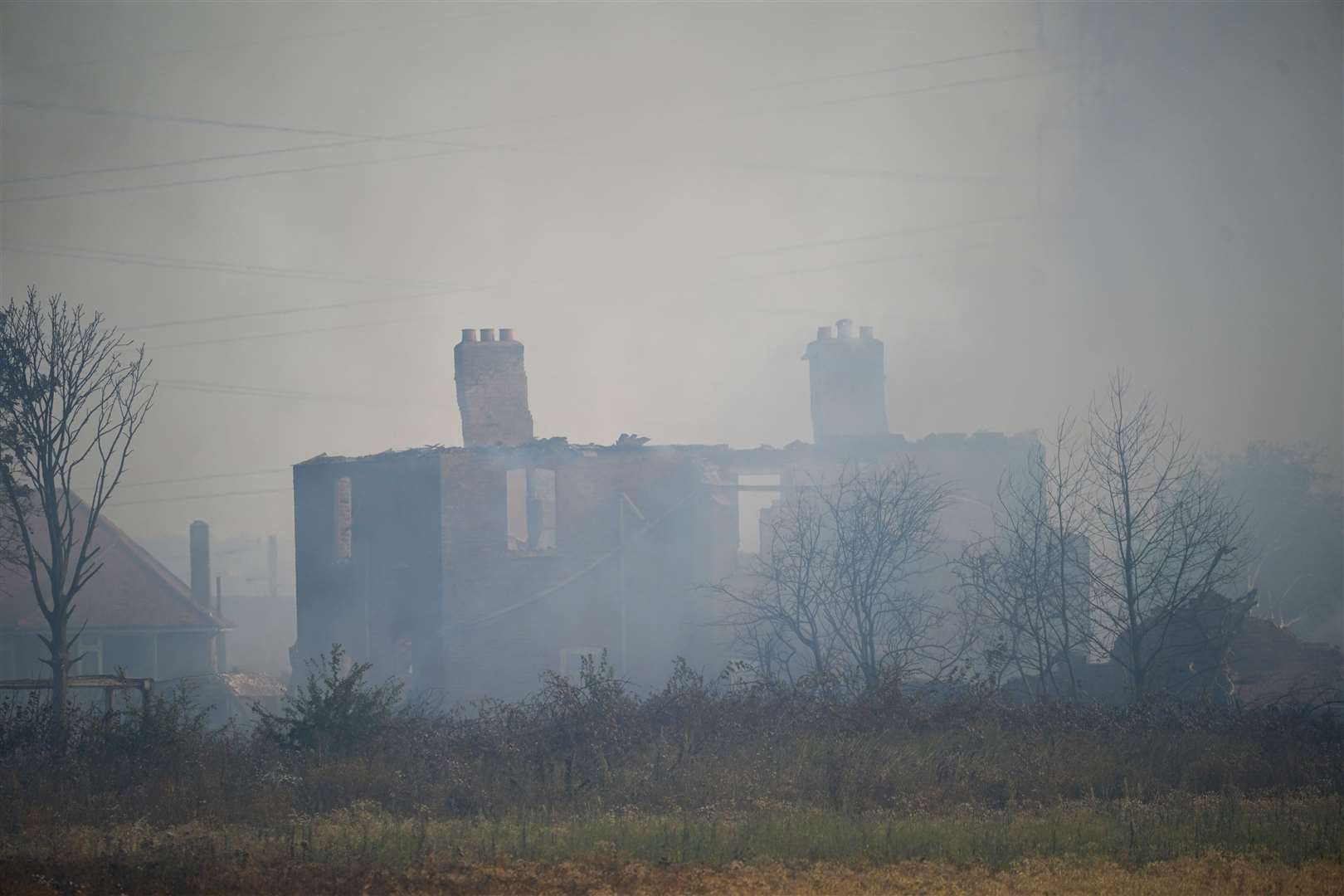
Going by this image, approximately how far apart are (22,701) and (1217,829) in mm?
29889

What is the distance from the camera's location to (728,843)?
9367 millimetres

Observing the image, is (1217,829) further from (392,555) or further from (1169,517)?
(392,555)

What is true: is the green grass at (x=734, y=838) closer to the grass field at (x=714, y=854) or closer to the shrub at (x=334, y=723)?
the grass field at (x=714, y=854)

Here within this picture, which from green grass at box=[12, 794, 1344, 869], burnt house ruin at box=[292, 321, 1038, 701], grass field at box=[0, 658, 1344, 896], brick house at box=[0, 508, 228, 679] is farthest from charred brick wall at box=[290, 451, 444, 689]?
green grass at box=[12, 794, 1344, 869]

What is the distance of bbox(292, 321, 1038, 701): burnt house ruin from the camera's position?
2909 centimetres

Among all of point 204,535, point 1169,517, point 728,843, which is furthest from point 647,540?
point 204,535

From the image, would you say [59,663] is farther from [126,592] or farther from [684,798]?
[126,592]

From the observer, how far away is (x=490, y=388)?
30359mm

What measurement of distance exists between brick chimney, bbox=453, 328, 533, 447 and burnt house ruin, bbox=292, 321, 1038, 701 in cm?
4

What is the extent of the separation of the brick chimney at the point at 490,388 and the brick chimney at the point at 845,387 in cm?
838

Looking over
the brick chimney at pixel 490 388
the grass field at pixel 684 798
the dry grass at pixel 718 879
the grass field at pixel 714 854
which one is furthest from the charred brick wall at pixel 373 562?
the dry grass at pixel 718 879

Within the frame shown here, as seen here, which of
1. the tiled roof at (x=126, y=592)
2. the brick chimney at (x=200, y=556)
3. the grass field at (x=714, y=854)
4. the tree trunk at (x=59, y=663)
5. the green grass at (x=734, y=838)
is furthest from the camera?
the brick chimney at (x=200, y=556)

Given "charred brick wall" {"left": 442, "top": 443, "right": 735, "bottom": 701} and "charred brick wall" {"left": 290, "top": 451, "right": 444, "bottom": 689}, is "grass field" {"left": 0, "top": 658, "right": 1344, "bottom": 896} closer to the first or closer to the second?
"charred brick wall" {"left": 442, "top": 443, "right": 735, "bottom": 701}

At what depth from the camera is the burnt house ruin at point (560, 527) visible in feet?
95.5
